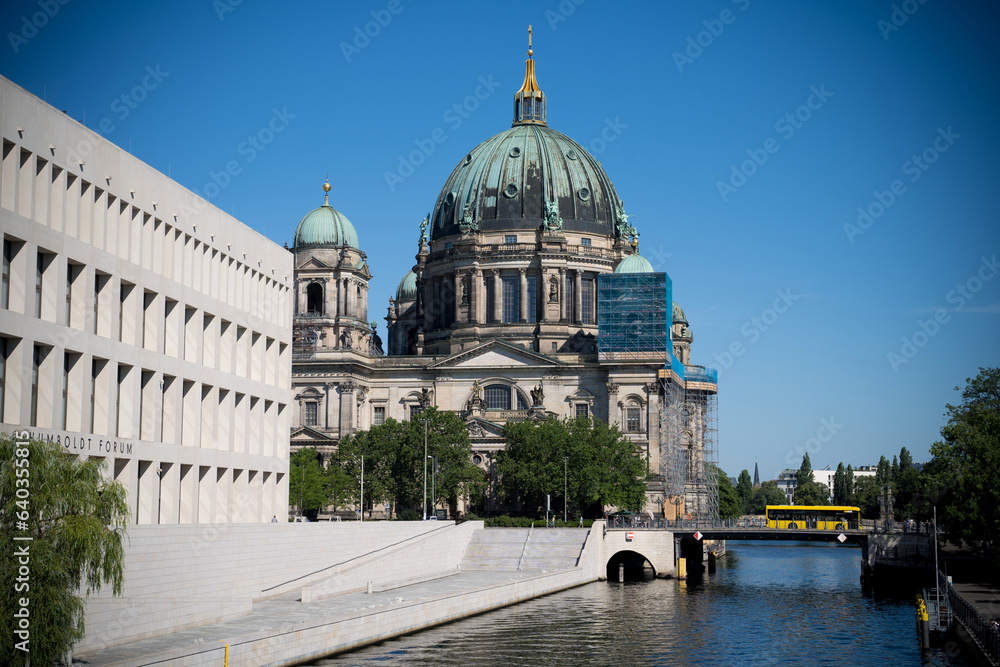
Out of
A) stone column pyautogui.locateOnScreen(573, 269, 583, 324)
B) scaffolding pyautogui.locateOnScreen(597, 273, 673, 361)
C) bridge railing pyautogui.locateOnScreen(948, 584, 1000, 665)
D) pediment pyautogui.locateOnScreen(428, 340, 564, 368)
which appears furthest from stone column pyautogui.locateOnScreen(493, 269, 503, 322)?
bridge railing pyautogui.locateOnScreen(948, 584, 1000, 665)

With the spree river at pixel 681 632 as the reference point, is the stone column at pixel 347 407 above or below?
above

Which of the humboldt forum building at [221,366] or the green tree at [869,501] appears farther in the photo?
the green tree at [869,501]

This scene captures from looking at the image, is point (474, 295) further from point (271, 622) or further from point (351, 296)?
point (271, 622)

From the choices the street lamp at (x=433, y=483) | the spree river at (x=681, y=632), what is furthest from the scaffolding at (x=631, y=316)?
the spree river at (x=681, y=632)

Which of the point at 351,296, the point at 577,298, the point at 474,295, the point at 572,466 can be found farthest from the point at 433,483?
the point at 577,298

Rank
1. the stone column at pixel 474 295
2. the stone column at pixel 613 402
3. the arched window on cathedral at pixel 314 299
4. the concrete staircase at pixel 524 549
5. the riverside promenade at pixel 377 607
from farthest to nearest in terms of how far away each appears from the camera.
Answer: the stone column at pixel 474 295, the arched window on cathedral at pixel 314 299, the stone column at pixel 613 402, the concrete staircase at pixel 524 549, the riverside promenade at pixel 377 607

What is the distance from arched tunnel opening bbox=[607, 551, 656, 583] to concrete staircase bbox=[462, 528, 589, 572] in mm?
4168

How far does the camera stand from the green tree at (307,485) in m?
105

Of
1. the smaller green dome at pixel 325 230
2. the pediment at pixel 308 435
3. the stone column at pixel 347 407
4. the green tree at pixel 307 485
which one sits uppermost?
the smaller green dome at pixel 325 230

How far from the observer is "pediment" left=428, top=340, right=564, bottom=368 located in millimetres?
122938

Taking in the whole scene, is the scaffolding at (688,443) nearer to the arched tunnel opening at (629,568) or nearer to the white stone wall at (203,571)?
the arched tunnel opening at (629,568)

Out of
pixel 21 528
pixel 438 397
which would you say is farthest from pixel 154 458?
pixel 438 397

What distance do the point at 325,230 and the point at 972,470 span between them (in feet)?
233

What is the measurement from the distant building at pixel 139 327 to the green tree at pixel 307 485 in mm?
36558
